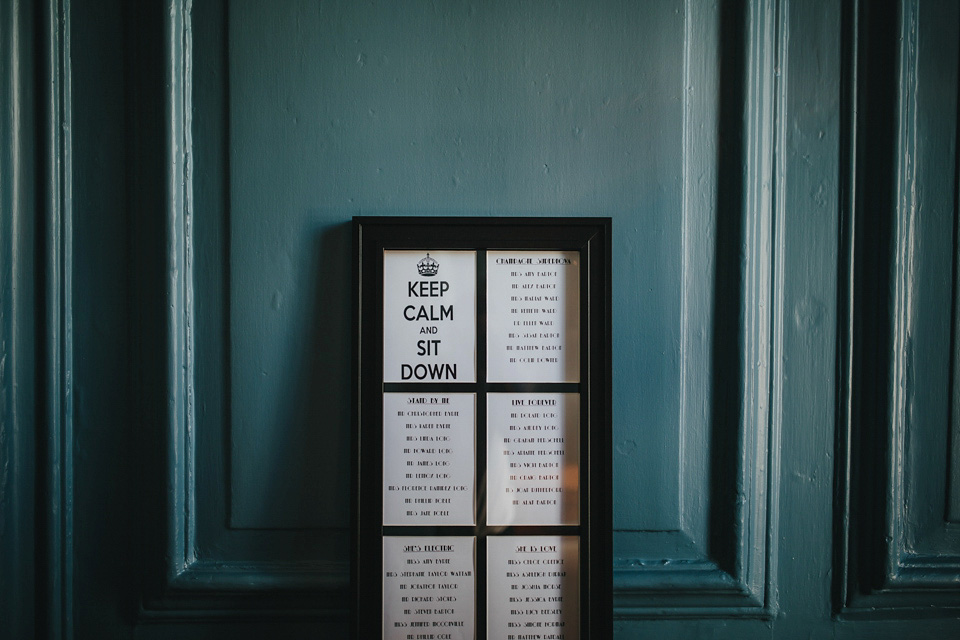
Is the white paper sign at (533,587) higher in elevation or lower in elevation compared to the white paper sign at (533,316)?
lower

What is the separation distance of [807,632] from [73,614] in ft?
4.37

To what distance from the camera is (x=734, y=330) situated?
3.16 ft

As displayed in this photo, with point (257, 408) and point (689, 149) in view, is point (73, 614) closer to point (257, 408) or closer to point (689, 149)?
point (257, 408)

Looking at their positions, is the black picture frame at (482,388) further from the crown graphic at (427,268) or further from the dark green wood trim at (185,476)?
the dark green wood trim at (185,476)

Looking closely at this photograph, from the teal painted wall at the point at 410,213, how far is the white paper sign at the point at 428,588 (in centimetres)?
11

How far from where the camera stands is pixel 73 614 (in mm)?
947

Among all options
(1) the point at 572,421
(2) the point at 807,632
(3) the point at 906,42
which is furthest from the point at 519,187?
(2) the point at 807,632

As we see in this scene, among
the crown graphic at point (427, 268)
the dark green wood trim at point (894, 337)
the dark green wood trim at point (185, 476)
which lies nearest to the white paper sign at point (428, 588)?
the dark green wood trim at point (185, 476)

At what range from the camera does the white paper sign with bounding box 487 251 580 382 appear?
0.92m

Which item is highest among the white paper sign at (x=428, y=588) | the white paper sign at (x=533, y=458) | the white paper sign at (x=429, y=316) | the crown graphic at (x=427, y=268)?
the crown graphic at (x=427, y=268)

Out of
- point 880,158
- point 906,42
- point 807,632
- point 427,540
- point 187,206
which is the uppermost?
point 906,42

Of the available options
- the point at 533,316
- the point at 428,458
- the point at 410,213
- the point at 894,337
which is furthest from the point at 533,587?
the point at 894,337

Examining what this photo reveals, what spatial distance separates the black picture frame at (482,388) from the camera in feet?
2.94

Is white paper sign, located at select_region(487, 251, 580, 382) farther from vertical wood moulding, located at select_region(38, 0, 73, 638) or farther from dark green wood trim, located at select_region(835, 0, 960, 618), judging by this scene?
vertical wood moulding, located at select_region(38, 0, 73, 638)
